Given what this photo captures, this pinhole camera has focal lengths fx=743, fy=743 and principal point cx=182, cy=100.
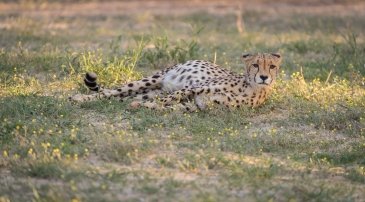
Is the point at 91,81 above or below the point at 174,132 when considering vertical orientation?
above

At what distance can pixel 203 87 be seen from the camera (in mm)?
6680

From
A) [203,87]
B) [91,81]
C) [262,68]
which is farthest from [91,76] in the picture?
[262,68]

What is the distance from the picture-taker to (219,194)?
4.51 m

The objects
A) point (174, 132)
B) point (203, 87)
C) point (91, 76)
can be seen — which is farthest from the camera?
point (203, 87)

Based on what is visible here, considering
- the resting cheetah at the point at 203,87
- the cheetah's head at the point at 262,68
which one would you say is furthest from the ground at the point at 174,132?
the cheetah's head at the point at 262,68

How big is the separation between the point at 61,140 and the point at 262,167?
145 cm

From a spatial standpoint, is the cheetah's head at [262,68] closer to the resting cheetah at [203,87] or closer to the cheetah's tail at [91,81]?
the resting cheetah at [203,87]

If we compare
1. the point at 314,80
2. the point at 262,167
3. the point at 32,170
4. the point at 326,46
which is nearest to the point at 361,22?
the point at 326,46

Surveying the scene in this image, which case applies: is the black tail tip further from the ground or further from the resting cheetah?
the ground

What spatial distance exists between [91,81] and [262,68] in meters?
1.52

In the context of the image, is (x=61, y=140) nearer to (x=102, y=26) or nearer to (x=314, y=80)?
(x=314, y=80)

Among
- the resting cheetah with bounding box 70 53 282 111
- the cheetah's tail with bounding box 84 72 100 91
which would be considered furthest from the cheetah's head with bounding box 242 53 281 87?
the cheetah's tail with bounding box 84 72 100 91

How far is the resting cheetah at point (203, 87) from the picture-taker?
21.5ft

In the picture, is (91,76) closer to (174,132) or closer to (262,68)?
(174,132)
